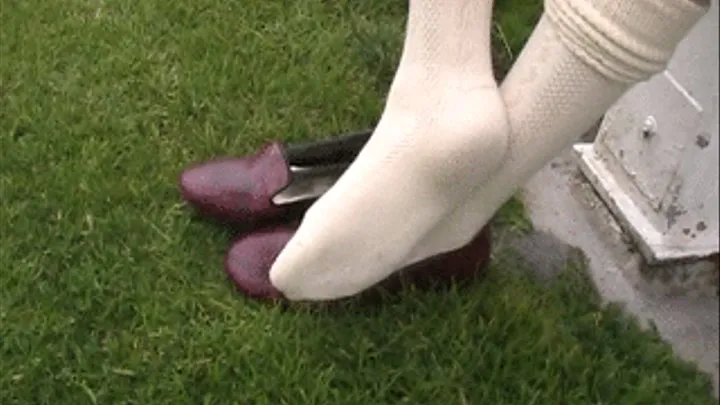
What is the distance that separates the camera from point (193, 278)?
154 centimetres

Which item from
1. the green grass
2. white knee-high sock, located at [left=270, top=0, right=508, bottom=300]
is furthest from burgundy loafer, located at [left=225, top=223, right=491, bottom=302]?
white knee-high sock, located at [left=270, top=0, right=508, bottom=300]

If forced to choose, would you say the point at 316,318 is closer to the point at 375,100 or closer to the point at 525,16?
the point at 375,100

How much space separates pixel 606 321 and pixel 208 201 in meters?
0.49

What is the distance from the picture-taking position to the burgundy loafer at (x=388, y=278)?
4.93 ft

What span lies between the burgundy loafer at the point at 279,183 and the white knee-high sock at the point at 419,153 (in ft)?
0.63

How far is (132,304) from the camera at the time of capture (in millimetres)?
1492

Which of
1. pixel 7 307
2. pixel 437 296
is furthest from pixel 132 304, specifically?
pixel 437 296

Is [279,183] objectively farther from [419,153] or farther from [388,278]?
[419,153]

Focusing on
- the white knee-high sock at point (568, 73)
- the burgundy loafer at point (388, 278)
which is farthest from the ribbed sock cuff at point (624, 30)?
the burgundy loafer at point (388, 278)

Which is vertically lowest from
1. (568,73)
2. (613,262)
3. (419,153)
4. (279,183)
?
(613,262)

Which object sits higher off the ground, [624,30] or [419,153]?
[624,30]

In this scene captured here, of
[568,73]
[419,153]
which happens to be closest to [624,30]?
[568,73]

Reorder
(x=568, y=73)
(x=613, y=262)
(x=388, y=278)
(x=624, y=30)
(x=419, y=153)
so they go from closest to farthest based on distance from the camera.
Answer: (x=624, y=30)
(x=568, y=73)
(x=419, y=153)
(x=388, y=278)
(x=613, y=262)

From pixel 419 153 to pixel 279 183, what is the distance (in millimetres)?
320
